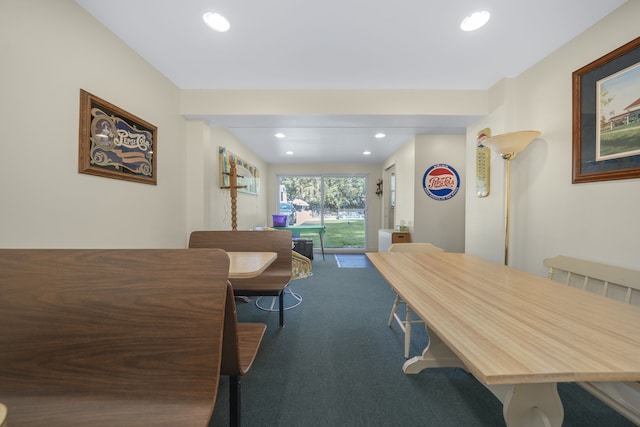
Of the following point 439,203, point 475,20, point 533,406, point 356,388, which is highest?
point 475,20

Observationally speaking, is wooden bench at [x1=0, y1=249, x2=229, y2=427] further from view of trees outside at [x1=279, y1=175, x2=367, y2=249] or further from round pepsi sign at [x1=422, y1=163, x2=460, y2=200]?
view of trees outside at [x1=279, y1=175, x2=367, y2=249]

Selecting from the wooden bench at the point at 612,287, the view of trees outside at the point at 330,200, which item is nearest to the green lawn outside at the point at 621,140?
the wooden bench at the point at 612,287

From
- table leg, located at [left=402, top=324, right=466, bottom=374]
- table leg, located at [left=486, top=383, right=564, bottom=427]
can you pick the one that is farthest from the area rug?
table leg, located at [left=486, top=383, right=564, bottom=427]

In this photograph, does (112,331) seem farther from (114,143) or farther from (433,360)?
(433,360)

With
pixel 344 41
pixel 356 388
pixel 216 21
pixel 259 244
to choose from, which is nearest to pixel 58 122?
pixel 216 21

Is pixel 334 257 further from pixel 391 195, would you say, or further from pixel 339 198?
pixel 391 195

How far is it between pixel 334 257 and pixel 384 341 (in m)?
3.57

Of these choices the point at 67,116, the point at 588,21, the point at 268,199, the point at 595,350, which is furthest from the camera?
the point at 268,199

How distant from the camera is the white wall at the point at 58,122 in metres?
1.10

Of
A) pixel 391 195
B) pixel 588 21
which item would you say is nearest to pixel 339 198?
pixel 391 195

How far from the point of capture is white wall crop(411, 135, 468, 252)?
12.5 feet

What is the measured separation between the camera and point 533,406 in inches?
31.2

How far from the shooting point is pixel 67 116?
1.33 m

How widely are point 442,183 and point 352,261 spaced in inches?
94.6
